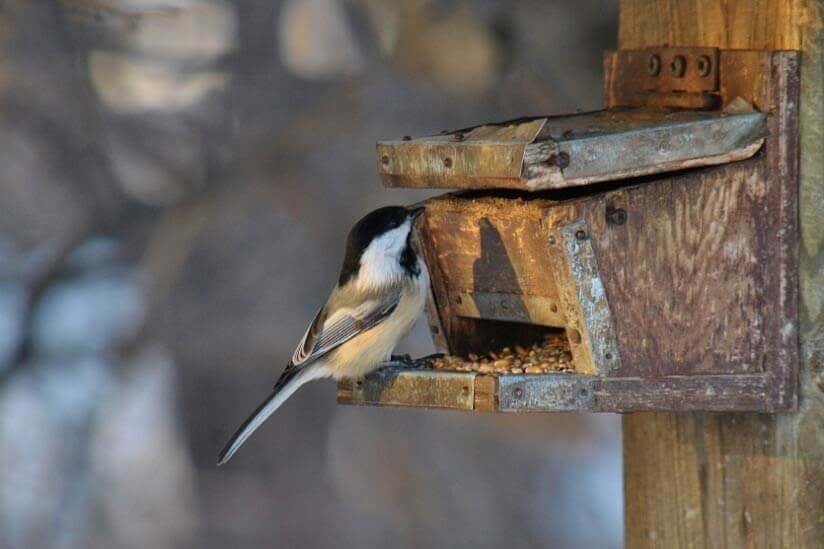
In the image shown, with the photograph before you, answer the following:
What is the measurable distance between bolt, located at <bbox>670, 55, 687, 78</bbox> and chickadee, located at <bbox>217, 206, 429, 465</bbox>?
2.64 feet

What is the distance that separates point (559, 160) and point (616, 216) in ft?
0.83

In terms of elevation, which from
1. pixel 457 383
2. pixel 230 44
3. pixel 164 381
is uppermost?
pixel 230 44

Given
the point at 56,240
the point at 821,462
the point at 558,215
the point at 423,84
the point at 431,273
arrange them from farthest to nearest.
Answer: the point at 56,240 < the point at 423,84 < the point at 431,273 < the point at 821,462 < the point at 558,215

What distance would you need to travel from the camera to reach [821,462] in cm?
339

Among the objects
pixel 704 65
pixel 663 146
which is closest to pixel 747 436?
pixel 663 146

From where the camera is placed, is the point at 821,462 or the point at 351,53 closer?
the point at 821,462

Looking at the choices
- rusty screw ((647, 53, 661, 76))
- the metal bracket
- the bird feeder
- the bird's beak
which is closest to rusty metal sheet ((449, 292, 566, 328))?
the bird feeder

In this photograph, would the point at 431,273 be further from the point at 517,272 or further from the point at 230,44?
the point at 230,44

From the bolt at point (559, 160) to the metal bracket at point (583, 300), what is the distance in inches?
6.7

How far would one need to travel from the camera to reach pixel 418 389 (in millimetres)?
3316

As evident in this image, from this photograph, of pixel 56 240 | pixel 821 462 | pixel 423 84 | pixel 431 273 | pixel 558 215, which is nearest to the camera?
pixel 558 215

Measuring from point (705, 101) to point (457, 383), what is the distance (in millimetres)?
886

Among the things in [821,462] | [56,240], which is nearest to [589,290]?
[821,462]

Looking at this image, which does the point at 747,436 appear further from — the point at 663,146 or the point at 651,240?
A: the point at 663,146
